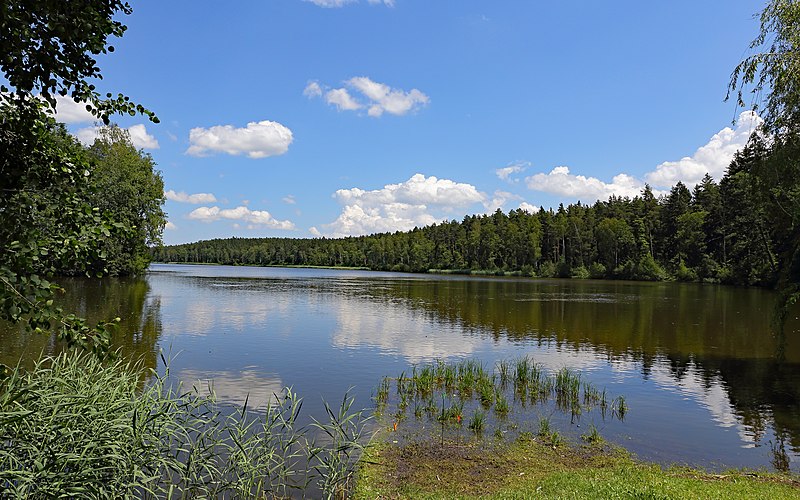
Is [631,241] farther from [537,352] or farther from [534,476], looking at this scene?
[534,476]

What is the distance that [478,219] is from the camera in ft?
543

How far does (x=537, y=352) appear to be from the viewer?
2278 centimetres

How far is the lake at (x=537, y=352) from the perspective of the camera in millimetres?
12812

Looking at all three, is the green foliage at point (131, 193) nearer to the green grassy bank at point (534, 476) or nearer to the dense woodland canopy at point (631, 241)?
the dense woodland canopy at point (631, 241)

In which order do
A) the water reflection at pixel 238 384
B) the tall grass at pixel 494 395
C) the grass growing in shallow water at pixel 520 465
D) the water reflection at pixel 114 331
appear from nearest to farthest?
the grass growing in shallow water at pixel 520 465 < the tall grass at pixel 494 395 < the water reflection at pixel 238 384 < the water reflection at pixel 114 331

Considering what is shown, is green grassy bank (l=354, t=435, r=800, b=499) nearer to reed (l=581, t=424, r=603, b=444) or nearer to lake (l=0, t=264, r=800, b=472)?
reed (l=581, t=424, r=603, b=444)

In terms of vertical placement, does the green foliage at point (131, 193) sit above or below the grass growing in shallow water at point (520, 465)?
above

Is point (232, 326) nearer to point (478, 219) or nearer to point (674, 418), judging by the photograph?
point (674, 418)

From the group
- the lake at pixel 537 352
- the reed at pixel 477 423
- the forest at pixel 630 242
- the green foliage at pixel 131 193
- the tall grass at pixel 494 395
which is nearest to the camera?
the reed at pixel 477 423

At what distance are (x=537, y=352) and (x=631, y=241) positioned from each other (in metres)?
91.4

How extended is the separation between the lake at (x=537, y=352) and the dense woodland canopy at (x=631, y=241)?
3106 cm

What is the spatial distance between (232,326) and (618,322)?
2503cm

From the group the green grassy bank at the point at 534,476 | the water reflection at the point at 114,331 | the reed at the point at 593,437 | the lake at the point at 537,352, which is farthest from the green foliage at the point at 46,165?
the reed at the point at 593,437

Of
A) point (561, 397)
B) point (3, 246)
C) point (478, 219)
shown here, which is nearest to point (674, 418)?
point (561, 397)
